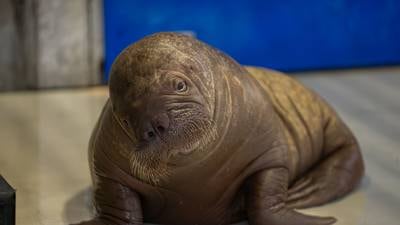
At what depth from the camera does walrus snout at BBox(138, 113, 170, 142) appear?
11.1 feet

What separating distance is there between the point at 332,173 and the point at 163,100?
4.29 ft

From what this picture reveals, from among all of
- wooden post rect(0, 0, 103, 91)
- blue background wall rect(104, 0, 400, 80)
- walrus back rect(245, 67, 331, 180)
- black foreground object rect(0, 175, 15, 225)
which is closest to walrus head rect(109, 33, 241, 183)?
black foreground object rect(0, 175, 15, 225)

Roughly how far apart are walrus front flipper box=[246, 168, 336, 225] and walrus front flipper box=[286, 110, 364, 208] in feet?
0.87

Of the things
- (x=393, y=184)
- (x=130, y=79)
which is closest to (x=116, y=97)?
(x=130, y=79)

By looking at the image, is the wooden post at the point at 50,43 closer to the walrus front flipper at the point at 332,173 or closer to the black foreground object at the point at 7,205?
the walrus front flipper at the point at 332,173

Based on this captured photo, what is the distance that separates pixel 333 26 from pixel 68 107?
238 cm

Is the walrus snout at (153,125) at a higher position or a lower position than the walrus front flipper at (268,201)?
higher

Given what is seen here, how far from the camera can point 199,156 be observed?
370 cm

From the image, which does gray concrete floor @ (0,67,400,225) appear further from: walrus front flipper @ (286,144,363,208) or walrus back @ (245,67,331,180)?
walrus back @ (245,67,331,180)

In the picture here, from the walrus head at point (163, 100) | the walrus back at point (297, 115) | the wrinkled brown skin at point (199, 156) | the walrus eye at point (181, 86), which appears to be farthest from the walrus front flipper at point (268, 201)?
the walrus eye at point (181, 86)

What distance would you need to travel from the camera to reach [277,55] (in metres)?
7.46

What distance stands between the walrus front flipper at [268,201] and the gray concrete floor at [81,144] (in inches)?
12.5

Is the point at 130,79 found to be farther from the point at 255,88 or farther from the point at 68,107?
the point at 68,107

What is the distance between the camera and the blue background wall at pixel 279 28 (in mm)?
6977
